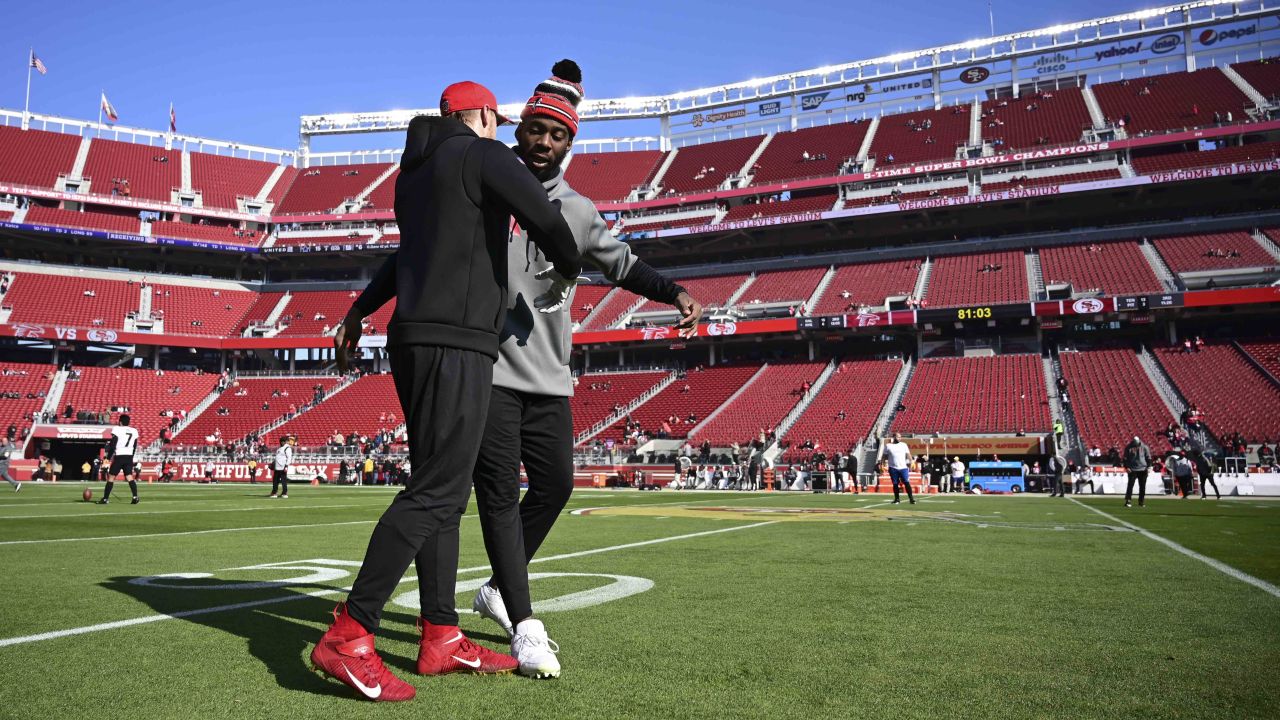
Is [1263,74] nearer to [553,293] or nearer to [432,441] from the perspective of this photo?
[553,293]

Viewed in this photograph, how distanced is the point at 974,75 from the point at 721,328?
98.2 feet

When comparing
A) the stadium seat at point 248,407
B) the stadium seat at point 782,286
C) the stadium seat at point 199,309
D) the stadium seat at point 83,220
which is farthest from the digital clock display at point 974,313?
the stadium seat at point 83,220

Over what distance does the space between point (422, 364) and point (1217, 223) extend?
51.9 metres

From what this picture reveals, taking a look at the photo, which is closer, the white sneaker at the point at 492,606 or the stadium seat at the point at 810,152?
the white sneaker at the point at 492,606

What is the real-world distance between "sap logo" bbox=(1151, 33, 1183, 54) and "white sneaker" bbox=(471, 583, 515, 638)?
214ft

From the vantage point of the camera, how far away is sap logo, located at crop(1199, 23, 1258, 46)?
5222cm

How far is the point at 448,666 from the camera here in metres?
3.03

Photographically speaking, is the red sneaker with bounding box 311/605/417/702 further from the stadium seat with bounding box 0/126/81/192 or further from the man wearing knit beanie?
the stadium seat with bounding box 0/126/81/192

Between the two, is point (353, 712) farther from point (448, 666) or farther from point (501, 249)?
point (501, 249)

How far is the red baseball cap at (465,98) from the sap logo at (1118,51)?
6450 cm

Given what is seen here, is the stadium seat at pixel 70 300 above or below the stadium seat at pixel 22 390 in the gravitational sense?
above

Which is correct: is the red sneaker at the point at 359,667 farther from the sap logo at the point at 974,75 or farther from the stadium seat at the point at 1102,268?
the sap logo at the point at 974,75

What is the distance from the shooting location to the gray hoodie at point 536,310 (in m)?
3.51

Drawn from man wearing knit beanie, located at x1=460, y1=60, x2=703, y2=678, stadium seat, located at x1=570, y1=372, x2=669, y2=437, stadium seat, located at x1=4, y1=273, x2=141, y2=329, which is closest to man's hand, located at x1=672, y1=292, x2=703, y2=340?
man wearing knit beanie, located at x1=460, y1=60, x2=703, y2=678
